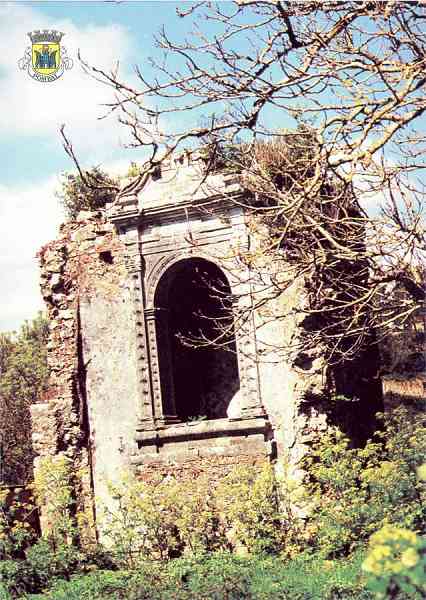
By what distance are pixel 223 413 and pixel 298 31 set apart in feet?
28.7

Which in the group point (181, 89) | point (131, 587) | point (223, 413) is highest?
point (181, 89)

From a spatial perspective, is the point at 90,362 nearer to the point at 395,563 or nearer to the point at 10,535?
the point at 10,535

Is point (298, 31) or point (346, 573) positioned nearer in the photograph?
point (298, 31)

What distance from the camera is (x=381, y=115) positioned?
7281mm

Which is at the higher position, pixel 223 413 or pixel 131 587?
pixel 223 413

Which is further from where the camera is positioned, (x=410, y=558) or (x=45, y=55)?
(x=45, y=55)

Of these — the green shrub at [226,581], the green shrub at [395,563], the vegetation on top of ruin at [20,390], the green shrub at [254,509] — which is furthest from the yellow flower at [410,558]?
the vegetation on top of ruin at [20,390]

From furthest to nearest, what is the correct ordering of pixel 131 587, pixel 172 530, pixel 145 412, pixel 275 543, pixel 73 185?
1. pixel 73 185
2. pixel 145 412
3. pixel 172 530
4. pixel 275 543
5. pixel 131 587

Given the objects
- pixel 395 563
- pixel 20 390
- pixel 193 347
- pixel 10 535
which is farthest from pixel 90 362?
pixel 20 390

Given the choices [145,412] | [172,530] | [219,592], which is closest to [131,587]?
[219,592]

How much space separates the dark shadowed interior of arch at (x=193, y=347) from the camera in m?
14.2

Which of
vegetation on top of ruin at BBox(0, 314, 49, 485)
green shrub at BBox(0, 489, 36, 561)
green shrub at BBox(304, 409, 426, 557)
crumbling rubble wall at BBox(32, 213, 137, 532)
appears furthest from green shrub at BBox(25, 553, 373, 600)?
vegetation on top of ruin at BBox(0, 314, 49, 485)

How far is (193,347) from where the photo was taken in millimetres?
14758

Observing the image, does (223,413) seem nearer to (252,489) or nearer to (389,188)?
(252,489)
